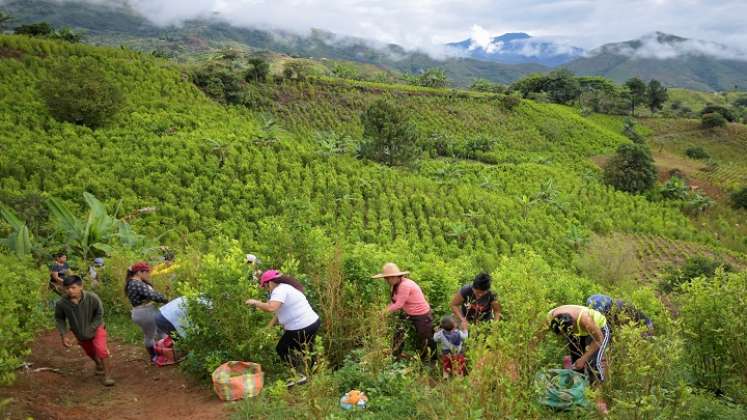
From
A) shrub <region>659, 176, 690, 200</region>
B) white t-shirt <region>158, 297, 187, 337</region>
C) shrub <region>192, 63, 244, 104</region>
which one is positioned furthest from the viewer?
shrub <region>192, 63, 244, 104</region>

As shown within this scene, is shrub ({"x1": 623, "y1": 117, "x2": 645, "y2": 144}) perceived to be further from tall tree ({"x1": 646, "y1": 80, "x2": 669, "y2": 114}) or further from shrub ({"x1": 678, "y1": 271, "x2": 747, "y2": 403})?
shrub ({"x1": 678, "y1": 271, "x2": 747, "y2": 403})

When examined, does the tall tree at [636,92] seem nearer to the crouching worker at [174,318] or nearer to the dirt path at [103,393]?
the crouching worker at [174,318]

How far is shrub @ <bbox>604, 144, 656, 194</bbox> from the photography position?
102 feet

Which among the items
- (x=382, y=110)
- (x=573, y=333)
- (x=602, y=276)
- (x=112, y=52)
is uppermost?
(x=112, y=52)

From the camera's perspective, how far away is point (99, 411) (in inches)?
182

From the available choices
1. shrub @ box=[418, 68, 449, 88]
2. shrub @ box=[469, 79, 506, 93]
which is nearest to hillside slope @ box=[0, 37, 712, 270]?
shrub @ box=[418, 68, 449, 88]

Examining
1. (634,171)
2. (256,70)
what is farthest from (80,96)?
(634,171)

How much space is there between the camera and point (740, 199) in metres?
30.8

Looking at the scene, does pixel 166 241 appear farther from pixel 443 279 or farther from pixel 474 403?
pixel 474 403

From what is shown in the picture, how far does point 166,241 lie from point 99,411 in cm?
996

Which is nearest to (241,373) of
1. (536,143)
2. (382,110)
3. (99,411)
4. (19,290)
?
(99,411)

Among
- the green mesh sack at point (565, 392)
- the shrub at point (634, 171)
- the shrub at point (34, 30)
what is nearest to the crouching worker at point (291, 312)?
the green mesh sack at point (565, 392)

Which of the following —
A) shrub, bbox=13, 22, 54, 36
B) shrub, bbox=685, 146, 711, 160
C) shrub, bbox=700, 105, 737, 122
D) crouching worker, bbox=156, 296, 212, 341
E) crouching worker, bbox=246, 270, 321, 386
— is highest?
shrub, bbox=13, 22, 54, 36

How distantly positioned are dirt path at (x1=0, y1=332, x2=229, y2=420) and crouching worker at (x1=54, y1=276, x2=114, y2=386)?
27cm
